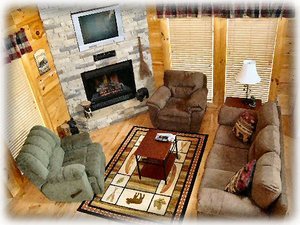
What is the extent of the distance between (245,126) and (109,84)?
9.74 ft

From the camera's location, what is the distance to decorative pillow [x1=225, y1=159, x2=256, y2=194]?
3.21m

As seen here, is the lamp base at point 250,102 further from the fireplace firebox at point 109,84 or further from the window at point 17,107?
the window at point 17,107

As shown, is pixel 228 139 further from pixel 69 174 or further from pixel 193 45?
pixel 69 174

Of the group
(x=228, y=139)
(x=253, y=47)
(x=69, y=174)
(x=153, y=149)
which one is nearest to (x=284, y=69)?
(x=253, y=47)

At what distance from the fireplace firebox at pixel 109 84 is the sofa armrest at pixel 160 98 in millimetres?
843

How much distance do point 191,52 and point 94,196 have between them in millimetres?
3196

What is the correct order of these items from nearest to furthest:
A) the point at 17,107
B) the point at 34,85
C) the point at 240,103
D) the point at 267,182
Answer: the point at 267,182
the point at 17,107
the point at 34,85
the point at 240,103

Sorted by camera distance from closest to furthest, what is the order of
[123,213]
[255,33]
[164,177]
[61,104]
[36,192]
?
1. [123,213]
2. [164,177]
3. [36,192]
4. [255,33]
5. [61,104]

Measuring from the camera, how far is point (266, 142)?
3537mm

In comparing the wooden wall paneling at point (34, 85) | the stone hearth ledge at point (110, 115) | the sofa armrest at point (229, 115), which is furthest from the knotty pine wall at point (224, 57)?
the wooden wall paneling at point (34, 85)

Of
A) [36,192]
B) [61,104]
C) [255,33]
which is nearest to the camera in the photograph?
[36,192]

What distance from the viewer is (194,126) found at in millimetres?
5250

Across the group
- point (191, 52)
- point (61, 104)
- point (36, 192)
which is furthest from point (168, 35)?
point (36, 192)

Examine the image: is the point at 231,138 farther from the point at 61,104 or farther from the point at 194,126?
the point at 61,104
